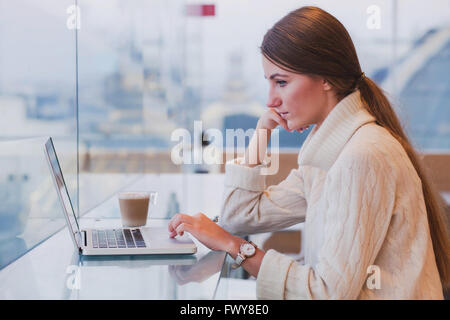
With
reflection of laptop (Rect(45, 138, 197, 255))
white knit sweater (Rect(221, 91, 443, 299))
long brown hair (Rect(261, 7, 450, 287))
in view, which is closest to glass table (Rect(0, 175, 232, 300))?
reflection of laptop (Rect(45, 138, 197, 255))

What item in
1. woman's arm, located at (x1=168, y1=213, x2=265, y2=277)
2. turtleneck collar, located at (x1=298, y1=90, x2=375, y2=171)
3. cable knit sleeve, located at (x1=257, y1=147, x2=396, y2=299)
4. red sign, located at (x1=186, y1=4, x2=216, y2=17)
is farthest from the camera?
red sign, located at (x1=186, y1=4, x2=216, y2=17)

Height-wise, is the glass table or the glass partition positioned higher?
the glass partition

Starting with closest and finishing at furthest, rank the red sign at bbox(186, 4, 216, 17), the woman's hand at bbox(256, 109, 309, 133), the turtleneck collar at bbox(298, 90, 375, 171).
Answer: the turtleneck collar at bbox(298, 90, 375, 171) < the woman's hand at bbox(256, 109, 309, 133) < the red sign at bbox(186, 4, 216, 17)

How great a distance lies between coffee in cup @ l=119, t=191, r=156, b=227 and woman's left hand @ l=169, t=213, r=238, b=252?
226 millimetres

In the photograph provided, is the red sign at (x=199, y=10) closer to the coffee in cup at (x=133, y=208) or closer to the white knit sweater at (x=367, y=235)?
the coffee in cup at (x=133, y=208)

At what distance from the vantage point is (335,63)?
92 centimetres

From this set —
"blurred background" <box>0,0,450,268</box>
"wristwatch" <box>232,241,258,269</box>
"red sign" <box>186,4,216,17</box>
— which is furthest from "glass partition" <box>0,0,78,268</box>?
"red sign" <box>186,4,216,17</box>

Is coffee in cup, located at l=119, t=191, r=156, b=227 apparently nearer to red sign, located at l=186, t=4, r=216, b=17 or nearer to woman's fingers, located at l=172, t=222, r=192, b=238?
woman's fingers, located at l=172, t=222, r=192, b=238

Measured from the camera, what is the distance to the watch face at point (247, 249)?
36.6 inches

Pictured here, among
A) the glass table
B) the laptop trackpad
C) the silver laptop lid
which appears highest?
the silver laptop lid

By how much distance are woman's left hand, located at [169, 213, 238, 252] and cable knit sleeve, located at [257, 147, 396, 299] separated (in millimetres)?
218

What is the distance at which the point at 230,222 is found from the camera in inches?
48.7

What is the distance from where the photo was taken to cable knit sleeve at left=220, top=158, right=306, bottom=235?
4.01ft

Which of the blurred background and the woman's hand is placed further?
the woman's hand
